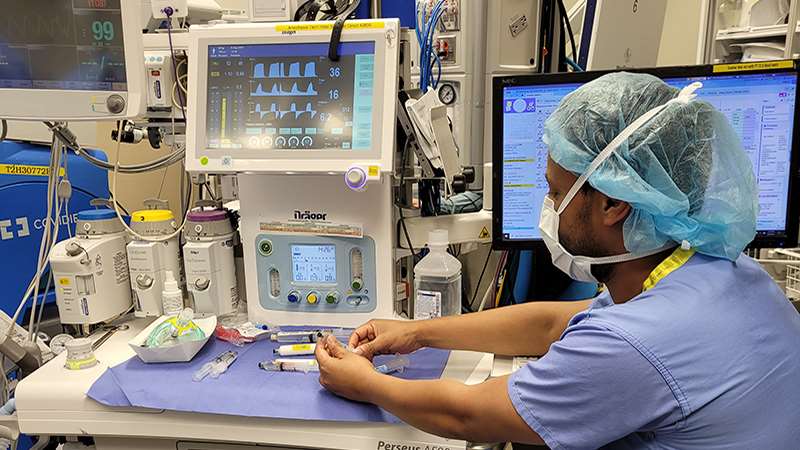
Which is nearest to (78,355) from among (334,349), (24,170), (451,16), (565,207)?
(334,349)

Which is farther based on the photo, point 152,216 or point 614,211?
point 152,216

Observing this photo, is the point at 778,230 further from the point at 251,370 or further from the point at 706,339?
the point at 251,370

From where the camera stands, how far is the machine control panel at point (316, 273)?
1420mm

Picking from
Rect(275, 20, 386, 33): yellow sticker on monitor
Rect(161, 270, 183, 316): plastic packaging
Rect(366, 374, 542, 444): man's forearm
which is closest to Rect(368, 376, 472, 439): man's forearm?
Rect(366, 374, 542, 444): man's forearm

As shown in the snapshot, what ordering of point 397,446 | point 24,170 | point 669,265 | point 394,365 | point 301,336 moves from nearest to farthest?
point 669,265
point 397,446
point 394,365
point 301,336
point 24,170

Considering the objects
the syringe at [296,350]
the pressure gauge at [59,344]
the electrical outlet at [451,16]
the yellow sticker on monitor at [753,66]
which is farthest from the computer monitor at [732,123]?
the electrical outlet at [451,16]

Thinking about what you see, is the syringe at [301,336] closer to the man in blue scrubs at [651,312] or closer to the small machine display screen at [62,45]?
the man in blue scrubs at [651,312]

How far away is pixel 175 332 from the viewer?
1303 mm

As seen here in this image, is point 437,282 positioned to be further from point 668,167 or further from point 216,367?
point 668,167

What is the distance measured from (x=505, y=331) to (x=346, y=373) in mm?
380

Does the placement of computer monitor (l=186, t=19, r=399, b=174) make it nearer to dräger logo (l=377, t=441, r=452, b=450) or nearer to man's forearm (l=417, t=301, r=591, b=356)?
man's forearm (l=417, t=301, r=591, b=356)

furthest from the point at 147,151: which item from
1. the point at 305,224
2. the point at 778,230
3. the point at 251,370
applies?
the point at 778,230

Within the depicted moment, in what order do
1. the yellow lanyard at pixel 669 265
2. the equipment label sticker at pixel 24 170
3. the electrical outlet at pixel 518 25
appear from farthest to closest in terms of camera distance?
the equipment label sticker at pixel 24 170
the electrical outlet at pixel 518 25
the yellow lanyard at pixel 669 265

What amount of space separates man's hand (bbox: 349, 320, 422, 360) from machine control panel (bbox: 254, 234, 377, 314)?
14 centimetres
